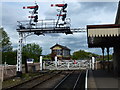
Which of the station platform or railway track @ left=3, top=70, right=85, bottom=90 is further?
railway track @ left=3, top=70, right=85, bottom=90

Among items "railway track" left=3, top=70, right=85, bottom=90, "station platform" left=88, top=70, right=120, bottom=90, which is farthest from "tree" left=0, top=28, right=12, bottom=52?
"station platform" left=88, top=70, right=120, bottom=90

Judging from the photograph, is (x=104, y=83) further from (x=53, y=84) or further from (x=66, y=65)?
(x=66, y=65)

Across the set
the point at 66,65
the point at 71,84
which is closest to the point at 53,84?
the point at 71,84

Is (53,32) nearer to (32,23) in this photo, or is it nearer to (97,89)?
(32,23)

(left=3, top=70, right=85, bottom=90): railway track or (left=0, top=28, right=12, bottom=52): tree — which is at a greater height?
(left=0, top=28, right=12, bottom=52): tree

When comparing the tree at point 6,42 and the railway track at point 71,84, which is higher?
the tree at point 6,42

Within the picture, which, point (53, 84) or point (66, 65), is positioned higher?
point (66, 65)

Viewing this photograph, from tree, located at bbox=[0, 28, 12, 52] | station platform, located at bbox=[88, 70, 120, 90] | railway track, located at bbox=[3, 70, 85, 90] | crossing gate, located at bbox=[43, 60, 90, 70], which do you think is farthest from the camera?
tree, located at bbox=[0, 28, 12, 52]

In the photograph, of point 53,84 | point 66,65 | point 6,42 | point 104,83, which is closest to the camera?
point 104,83

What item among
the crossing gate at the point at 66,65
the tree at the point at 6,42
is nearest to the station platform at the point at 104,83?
the crossing gate at the point at 66,65

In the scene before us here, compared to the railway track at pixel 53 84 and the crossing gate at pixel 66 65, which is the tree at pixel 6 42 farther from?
the railway track at pixel 53 84

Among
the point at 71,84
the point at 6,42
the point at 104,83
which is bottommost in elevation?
the point at 71,84

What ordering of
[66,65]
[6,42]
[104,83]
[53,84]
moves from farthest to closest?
[6,42]
[66,65]
[53,84]
[104,83]

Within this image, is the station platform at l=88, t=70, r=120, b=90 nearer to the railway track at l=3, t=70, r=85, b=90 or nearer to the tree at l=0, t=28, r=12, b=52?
the railway track at l=3, t=70, r=85, b=90
